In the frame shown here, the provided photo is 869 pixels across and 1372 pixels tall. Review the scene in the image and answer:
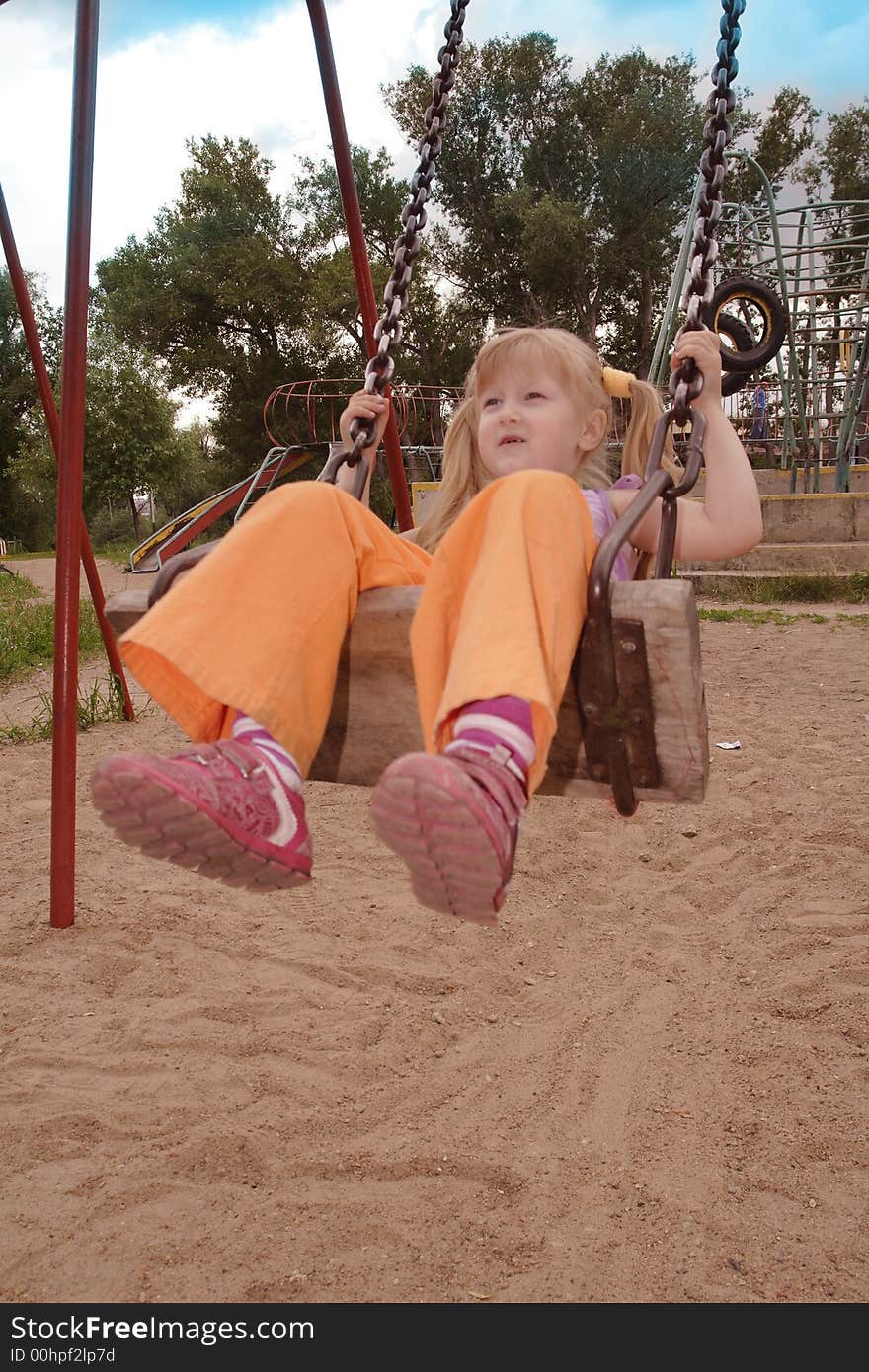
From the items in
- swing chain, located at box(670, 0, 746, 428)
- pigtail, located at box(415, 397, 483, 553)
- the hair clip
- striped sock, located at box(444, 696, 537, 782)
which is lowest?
striped sock, located at box(444, 696, 537, 782)

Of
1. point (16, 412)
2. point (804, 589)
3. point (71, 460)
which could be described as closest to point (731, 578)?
point (804, 589)

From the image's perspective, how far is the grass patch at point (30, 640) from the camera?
6430 mm

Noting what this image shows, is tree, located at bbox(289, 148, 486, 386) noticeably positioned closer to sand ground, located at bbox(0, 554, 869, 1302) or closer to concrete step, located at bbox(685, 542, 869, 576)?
concrete step, located at bbox(685, 542, 869, 576)

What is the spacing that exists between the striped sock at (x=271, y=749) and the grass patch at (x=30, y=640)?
4585 mm

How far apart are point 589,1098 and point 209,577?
1.33 meters

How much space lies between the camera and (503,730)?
48.9 inches

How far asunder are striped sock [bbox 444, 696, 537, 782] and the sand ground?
3.07 feet

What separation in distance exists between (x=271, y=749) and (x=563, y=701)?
38cm

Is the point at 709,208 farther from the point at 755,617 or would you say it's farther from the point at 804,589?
the point at 804,589

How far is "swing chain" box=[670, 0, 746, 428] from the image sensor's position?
151 cm

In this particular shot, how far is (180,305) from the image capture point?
20.5 meters

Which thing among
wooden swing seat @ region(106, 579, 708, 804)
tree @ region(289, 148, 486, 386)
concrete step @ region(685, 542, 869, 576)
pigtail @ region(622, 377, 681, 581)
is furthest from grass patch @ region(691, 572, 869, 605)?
tree @ region(289, 148, 486, 386)

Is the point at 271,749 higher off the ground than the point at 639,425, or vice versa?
the point at 639,425
